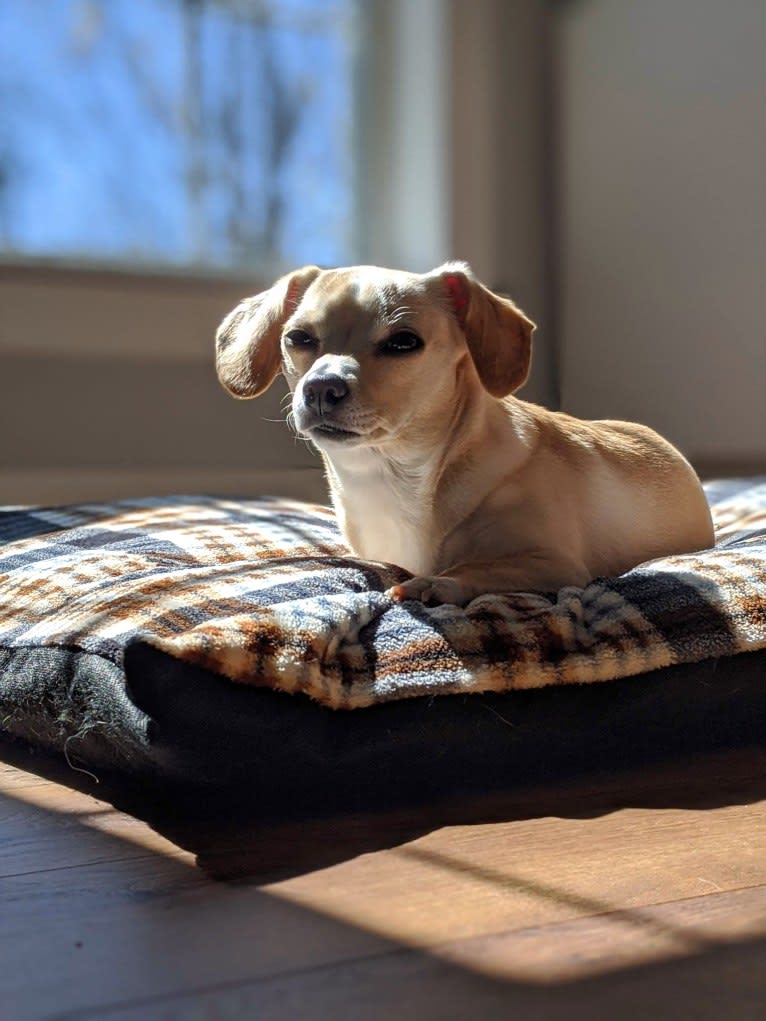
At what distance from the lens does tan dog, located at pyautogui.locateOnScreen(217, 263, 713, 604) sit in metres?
1.65

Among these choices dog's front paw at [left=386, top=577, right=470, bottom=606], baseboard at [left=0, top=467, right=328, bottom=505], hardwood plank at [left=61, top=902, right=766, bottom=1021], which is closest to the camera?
hardwood plank at [left=61, top=902, right=766, bottom=1021]

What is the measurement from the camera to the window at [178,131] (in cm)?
374

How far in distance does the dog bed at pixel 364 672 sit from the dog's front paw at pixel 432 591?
41 mm

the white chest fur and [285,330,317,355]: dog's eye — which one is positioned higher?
[285,330,317,355]: dog's eye

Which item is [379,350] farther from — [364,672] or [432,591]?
[364,672]

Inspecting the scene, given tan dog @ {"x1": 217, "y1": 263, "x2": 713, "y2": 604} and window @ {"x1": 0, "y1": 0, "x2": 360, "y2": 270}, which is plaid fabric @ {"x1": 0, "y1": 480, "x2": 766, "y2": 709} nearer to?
tan dog @ {"x1": 217, "y1": 263, "x2": 713, "y2": 604}

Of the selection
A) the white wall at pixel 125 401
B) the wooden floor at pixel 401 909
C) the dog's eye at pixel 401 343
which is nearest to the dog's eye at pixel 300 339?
the dog's eye at pixel 401 343

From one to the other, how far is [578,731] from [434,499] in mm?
575

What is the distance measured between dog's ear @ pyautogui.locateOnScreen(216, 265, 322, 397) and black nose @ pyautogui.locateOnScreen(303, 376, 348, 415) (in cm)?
27

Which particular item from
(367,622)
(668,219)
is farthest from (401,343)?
(668,219)

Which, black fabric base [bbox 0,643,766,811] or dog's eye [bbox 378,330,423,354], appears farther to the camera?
dog's eye [bbox 378,330,423,354]

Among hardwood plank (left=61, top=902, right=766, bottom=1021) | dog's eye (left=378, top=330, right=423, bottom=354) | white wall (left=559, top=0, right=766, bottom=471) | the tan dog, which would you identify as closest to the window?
white wall (left=559, top=0, right=766, bottom=471)

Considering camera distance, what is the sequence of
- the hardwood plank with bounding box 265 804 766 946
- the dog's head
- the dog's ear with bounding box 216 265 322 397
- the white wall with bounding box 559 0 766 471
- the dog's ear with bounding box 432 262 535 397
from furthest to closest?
the white wall with bounding box 559 0 766 471
the dog's ear with bounding box 216 265 322 397
the dog's ear with bounding box 432 262 535 397
the dog's head
the hardwood plank with bounding box 265 804 766 946

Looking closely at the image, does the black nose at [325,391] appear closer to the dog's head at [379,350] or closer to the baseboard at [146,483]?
the dog's head at [379,350]
